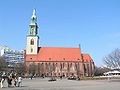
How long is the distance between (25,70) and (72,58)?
2717 centimetres

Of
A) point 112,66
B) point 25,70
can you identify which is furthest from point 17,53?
point 112,66

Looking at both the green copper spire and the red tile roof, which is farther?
the red tile roof

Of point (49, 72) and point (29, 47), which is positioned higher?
point (29, 47)

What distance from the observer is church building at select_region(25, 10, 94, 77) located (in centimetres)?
14025

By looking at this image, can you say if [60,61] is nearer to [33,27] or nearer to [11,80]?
[33,27]

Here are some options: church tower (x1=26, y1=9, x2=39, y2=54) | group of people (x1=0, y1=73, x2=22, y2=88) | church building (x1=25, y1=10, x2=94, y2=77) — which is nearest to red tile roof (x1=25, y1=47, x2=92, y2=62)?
church building (x1=25, y1=10, x2=94, y2=77)

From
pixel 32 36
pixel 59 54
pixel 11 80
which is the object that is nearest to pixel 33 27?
pixel 32 36

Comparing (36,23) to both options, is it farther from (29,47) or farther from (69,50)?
(69,50)

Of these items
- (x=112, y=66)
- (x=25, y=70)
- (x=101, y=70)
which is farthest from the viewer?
(x=101, y=70)

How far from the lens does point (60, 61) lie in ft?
474

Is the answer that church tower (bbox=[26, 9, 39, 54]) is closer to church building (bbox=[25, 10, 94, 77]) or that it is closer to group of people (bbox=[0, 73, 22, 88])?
church building (bbox=[25, 10, 94, 77])

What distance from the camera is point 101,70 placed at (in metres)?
156

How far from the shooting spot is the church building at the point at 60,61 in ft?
460

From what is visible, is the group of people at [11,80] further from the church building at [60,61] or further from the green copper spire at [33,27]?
the church building at [60,61]
